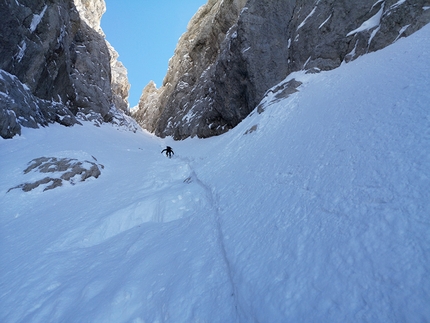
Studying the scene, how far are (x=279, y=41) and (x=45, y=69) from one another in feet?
98.4

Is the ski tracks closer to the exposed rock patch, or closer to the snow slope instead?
the snow slope

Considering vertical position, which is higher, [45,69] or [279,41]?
[45,69]

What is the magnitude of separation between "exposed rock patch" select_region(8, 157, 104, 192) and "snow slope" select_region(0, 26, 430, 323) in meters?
2.61

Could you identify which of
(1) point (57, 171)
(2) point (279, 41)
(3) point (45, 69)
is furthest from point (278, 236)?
(3) point (45, 69)

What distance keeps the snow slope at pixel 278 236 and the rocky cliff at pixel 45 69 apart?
62.9 ft

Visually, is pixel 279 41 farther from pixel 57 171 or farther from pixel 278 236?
pixel 278 236

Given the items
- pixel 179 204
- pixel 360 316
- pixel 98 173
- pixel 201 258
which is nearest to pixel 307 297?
pixel 360 316

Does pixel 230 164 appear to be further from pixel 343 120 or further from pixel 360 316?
pixel 360 316

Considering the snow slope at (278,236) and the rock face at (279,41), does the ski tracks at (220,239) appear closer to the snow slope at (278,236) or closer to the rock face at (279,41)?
the snow slope at (278,236)

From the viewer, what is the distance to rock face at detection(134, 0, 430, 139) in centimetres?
1499

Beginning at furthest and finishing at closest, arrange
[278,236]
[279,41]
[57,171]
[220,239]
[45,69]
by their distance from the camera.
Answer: [45,69]
[279,41]
[57,171]
[220,239]
[278,236]

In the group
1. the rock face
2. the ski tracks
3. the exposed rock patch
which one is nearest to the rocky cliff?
the exposed rock patch

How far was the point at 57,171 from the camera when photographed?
46.5 feet

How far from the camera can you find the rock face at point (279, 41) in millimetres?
14992
